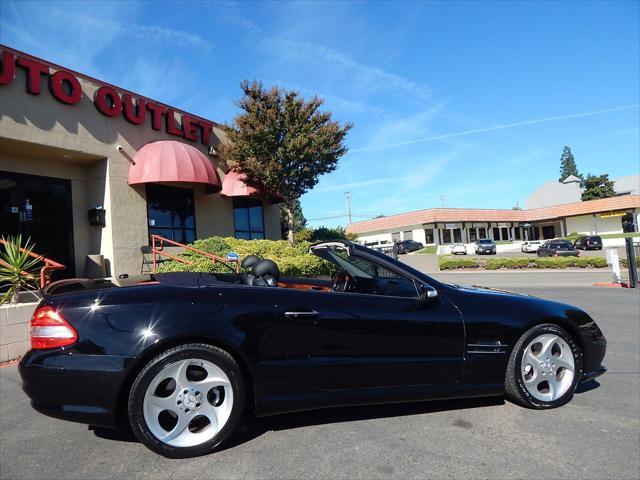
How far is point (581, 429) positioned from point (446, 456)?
3.84 ft

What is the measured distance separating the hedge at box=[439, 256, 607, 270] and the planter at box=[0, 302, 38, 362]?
2270cm

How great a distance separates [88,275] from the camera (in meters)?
10.6

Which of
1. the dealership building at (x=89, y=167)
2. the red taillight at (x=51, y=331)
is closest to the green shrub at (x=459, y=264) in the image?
the dealership building at (x=89, y=167)

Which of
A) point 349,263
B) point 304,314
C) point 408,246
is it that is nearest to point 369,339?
point 304,314

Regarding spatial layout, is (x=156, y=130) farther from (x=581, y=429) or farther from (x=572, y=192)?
(x=572, y=192)

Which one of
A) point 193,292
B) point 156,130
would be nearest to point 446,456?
point 193,292

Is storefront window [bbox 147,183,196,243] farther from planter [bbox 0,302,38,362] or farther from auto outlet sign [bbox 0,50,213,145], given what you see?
planter [bbox 0,302,38,362]

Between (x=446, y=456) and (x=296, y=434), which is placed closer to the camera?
(x=446, y=456)

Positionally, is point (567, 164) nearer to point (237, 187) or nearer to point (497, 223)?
point (497, 223)

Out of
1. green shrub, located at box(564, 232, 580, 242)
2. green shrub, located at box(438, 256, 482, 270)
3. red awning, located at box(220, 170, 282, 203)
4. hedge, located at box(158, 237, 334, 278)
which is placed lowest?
green shrub, located at box(438, 256, 482, 270)

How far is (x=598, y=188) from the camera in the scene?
2640 inches

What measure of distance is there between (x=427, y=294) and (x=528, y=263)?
23.2 metres

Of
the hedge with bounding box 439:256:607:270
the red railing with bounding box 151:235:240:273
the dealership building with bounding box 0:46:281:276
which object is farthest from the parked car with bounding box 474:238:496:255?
the red railing with bounding box 151:235:240:273

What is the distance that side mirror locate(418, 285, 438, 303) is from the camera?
3.22 meters
